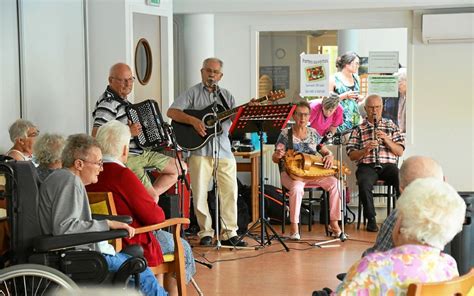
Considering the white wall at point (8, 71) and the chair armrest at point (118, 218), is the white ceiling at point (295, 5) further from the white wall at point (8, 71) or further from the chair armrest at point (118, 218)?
the chair armrest at point (118, 218)

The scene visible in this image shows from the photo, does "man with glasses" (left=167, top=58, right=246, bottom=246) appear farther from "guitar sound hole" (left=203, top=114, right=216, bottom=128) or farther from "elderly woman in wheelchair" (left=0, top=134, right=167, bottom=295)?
"elderly woman in wheelchair" (left=0, top=134, right=167, bottom=295)

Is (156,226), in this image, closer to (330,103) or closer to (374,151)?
(374,151)

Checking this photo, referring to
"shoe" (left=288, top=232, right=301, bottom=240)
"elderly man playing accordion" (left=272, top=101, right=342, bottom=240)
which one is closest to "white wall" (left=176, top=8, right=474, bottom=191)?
"elderly man playing accordion" (left=272, top=101, right=342, bottom=240)

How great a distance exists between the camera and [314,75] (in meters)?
8.51

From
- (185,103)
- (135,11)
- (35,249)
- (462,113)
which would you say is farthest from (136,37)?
(35,249)

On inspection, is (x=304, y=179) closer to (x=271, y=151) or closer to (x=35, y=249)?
(x=271, y=151)

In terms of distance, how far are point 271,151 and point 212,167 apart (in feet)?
5.39

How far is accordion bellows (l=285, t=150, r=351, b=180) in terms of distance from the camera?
282 inches

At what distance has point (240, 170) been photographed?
793 cm

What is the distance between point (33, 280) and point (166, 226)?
995mm

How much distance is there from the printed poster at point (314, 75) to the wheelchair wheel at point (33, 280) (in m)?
5.37

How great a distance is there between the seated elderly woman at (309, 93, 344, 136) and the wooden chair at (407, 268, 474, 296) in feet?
17.6

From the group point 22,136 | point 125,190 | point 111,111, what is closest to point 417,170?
point 125,190

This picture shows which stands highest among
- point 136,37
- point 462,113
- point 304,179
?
point 136,37
